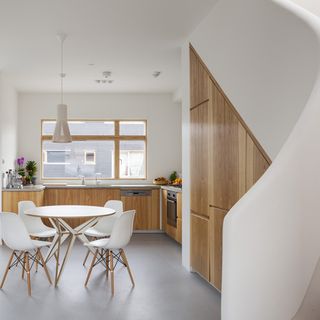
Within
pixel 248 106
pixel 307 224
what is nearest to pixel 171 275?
pixel 248 106

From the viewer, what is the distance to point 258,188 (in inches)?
78.1

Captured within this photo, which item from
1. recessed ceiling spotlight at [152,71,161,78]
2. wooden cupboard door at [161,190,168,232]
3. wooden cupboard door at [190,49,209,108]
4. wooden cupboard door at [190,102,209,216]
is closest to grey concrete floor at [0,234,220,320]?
wooden cupboard door at [190,102,209,216]

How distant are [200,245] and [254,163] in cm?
168

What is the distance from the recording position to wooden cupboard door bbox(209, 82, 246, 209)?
3.57 m

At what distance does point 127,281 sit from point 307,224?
296 cm

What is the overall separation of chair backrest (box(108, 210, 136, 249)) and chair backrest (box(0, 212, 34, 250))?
2.76 feet

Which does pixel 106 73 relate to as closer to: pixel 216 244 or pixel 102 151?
pixel 102 151

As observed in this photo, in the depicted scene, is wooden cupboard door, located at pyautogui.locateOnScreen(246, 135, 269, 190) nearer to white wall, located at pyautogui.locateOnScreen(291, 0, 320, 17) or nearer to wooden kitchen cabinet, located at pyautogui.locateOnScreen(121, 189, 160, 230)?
white wall, located at pyautogui.locateOnScreen(291, 0, 320, 17)

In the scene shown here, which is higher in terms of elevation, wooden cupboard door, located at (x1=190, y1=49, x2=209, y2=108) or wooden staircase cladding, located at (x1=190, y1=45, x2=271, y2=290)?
wooden cupboard door, located at (x1=190, y1=49, x2=209, y2=108)

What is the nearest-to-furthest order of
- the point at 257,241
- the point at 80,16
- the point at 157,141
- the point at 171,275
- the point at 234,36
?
the point at 257,241
the point at 234,36
the point at 80,16
the point at 171,275
the point at 157,141

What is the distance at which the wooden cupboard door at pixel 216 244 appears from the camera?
4020 mm

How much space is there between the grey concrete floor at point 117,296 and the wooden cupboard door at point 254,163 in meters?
1.20

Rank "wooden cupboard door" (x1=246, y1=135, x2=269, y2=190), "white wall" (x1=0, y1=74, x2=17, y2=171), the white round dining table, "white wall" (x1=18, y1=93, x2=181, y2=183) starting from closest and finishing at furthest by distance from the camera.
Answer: "wooden cupboard door" (x1=246, y1=135, x2=269, y2=190), the white round dining table, "white wall" (x1=0, y1=74, x2=17, y2=171), "white wall" (x1=18, y1=93, x2=181, y2=183)

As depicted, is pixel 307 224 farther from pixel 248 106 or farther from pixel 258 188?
pixel 248 106
